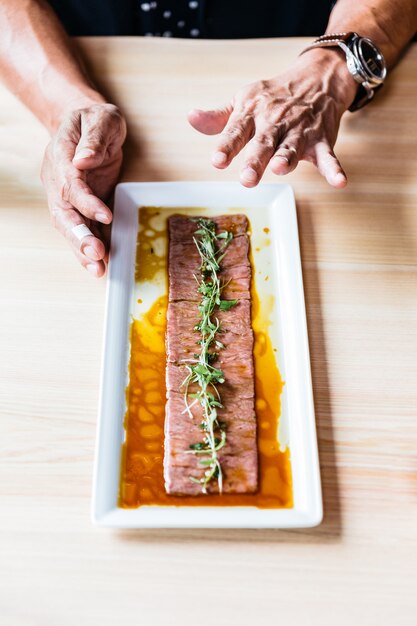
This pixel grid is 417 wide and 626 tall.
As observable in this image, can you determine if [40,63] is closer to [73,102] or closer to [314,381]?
[73,102]

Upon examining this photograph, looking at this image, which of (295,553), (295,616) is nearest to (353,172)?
(295,553)

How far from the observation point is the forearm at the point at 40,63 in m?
1.66

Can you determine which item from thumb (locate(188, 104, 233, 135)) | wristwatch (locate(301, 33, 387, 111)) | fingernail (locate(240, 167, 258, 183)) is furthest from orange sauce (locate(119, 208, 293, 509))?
wristwatch (locate(301, 33, 387, 111))

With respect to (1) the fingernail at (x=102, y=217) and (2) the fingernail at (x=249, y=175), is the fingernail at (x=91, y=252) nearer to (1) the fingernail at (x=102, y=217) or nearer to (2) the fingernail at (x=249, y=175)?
(1) the fingernail at (x=102, y=217)

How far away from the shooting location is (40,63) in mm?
1704

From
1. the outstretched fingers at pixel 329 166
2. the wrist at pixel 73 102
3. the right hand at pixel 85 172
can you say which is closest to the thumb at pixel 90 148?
the right hand at pixel 85 172

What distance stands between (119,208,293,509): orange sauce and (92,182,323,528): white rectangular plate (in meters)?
0.02

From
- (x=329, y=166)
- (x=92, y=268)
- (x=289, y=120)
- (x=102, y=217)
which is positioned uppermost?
(x=289, y=120)

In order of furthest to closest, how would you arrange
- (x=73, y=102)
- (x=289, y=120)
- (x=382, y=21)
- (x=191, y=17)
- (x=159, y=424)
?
(x=191, y=17) < (x=382, y=21) < (x=73, y=102) < (x=289, y=120) < (x=159, y=424)

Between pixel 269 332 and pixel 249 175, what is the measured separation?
374 mm

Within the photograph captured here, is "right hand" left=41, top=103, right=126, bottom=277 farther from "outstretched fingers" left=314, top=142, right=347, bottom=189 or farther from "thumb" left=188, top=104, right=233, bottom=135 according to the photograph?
"outstretched fingers" left=314, top=142, right=347, bottom=189

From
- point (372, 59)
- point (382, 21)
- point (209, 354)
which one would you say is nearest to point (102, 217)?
point (209, 354)

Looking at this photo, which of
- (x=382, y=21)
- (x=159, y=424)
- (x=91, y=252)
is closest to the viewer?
(x=159, y=424)

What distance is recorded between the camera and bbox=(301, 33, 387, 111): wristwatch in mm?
1641
